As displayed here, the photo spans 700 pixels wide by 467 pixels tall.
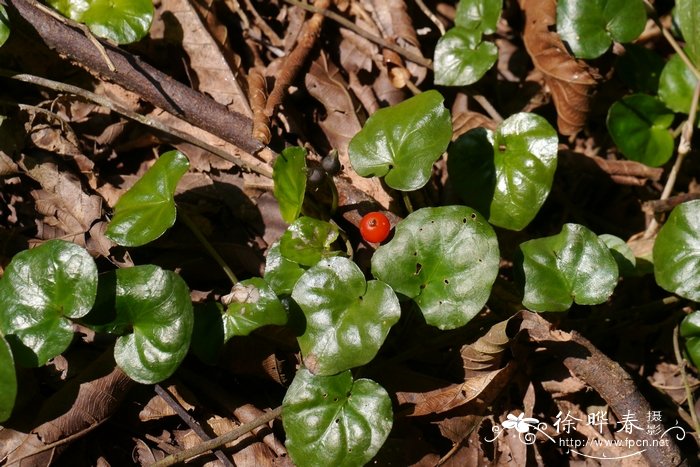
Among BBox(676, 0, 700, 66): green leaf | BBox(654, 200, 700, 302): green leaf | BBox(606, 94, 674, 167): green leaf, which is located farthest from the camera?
BBox(606, 94, 674, 167): green leaf

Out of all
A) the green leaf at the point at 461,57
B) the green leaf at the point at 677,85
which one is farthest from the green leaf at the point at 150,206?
the green leaf at the point at 677,85

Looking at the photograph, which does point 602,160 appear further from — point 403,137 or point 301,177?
point 301,177

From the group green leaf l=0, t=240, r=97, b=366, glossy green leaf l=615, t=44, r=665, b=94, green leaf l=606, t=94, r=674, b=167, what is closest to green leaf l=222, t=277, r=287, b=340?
green leaf l=0, t=240, r=97, b=366

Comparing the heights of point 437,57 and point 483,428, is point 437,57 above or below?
above

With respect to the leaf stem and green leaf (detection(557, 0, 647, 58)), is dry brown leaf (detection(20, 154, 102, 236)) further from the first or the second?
green leaf (detection(557, 0, 647, 58))

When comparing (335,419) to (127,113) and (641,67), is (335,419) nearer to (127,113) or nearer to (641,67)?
(127,113)

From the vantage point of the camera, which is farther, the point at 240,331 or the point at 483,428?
the point at 483,428

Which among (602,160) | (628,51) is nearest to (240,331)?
(602,160)
